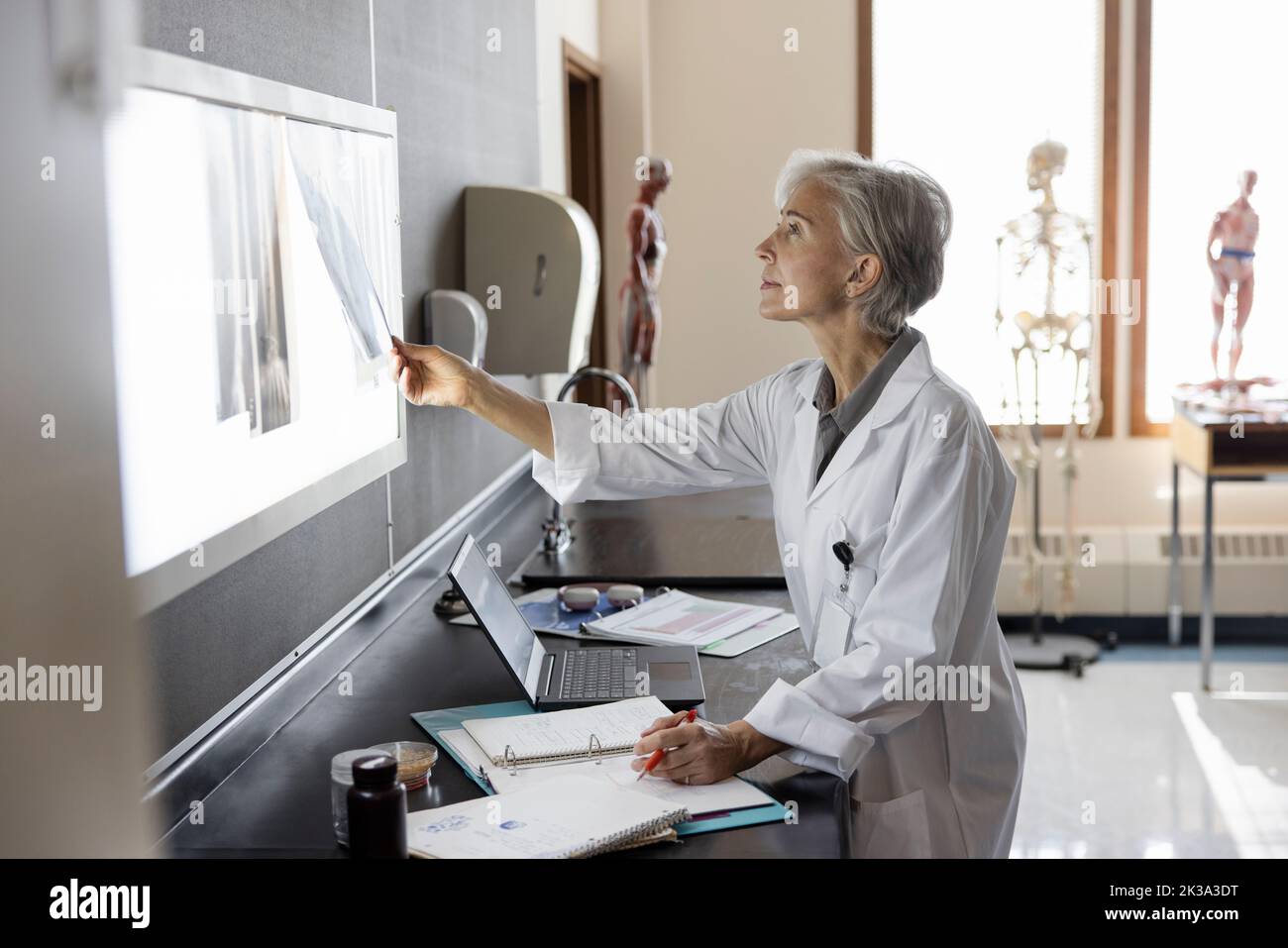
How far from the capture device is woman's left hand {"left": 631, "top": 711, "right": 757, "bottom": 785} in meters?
1.48

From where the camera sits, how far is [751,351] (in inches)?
222

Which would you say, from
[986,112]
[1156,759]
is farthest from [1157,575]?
[986,112]

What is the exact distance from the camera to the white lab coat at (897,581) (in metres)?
1.59

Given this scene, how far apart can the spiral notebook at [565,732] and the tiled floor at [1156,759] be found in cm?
200

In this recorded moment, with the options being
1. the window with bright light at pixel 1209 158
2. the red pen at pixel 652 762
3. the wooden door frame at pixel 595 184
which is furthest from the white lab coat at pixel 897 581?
the window with bright light at pixel 1209 158

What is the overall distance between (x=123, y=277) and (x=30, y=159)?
148 mm

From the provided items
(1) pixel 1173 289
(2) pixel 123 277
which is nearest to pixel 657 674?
(2) pixel 123 277

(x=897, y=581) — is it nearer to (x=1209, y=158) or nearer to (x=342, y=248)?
(x=342, y=248)

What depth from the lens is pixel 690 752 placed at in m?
1.49

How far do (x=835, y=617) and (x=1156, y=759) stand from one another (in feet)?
8.53

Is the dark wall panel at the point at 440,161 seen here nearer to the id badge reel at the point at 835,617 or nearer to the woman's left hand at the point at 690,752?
the id badge reel at the point at 835,617

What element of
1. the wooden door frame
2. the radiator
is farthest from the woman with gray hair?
the radiator

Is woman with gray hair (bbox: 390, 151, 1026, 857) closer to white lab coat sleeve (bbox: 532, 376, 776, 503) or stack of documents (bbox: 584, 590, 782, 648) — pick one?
white lab coat sleeve (bbox: 532, 376, 776, 503)

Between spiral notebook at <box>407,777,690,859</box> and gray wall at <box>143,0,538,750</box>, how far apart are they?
350 millimetres
